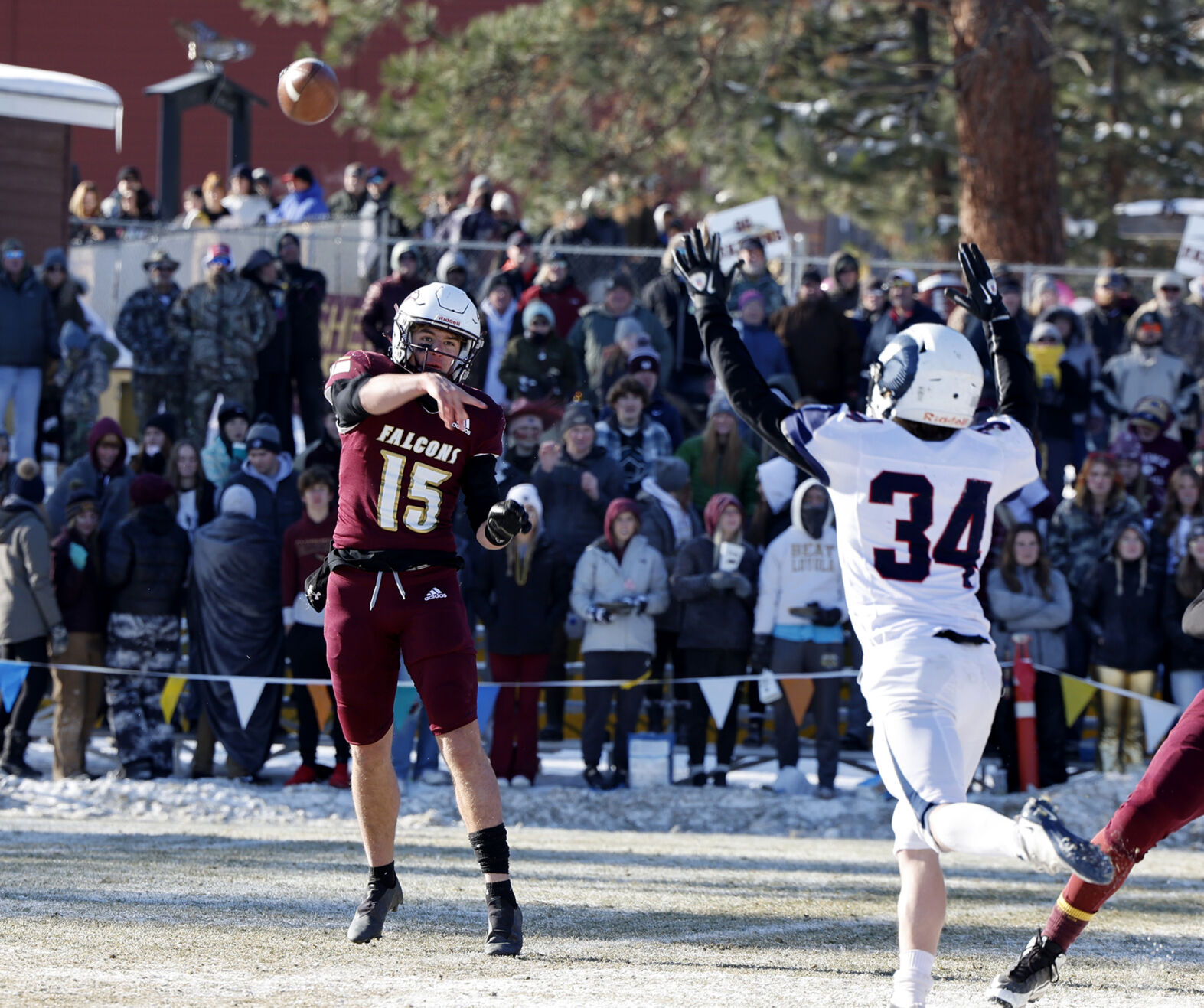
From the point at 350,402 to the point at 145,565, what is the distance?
6422mm

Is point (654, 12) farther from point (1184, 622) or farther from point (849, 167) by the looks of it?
point (1184, 622)

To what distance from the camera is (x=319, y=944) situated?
6.17 m

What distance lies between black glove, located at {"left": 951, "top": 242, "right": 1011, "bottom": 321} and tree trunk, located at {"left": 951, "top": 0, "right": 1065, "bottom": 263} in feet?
39.3

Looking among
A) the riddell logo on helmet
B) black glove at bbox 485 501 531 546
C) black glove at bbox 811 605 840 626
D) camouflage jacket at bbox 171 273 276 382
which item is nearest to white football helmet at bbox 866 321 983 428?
the riddell logo on helmet

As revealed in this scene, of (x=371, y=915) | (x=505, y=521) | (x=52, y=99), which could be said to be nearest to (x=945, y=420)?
(x=505, y=521)

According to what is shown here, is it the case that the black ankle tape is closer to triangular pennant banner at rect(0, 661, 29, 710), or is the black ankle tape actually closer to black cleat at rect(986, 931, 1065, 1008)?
black cleat at rect(986, 931, 1065, 1008)

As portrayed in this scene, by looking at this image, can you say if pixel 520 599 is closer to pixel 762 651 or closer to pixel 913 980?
pixel 762 651

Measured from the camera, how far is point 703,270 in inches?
230

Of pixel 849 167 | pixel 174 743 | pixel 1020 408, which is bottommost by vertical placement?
pixel 174 743

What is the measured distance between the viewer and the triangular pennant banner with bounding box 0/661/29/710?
1172 centimetres

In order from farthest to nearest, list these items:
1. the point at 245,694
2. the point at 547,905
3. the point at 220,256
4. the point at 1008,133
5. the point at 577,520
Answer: the point at 1008,133, the point at 220,256, the point at 577,520, the point at 245,694, the point at 547,905

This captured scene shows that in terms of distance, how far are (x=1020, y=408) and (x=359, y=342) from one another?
10.2 m

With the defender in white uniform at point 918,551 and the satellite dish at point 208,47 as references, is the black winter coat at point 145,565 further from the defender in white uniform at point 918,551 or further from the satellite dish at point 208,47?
the satellite dish at point 208,47

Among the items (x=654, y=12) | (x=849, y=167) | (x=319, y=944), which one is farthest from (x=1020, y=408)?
(x=849, y=167)
